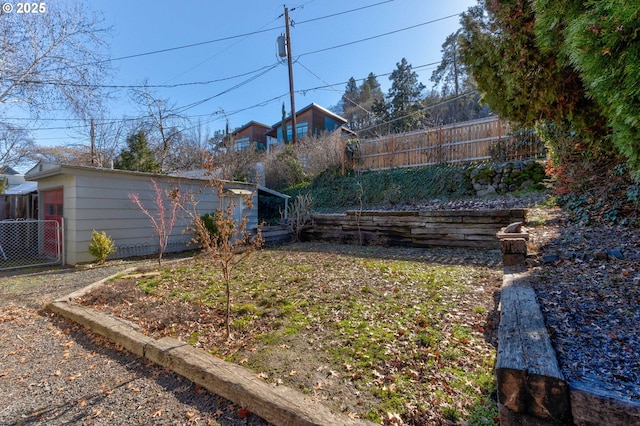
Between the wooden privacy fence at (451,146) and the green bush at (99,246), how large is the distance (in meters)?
9.19

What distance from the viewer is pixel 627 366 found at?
4.74ft

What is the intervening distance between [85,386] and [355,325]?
2236 millimetres

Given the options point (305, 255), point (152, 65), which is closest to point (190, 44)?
point (152, 65)

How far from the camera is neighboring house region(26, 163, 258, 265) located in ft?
22.1

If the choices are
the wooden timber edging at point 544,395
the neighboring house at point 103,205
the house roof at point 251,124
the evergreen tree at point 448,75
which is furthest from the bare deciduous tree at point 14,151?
the evergreen tree at point 448,75

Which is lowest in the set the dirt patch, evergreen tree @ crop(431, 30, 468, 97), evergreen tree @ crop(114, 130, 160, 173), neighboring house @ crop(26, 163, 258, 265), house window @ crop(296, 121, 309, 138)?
the dirt patch

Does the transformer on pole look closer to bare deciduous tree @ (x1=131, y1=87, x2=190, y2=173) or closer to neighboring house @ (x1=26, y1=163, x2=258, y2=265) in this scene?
bare deciduous tree @ (x1=131, y1=87, x2=190, y2=173)

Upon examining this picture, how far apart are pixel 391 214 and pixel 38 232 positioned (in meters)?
9.63

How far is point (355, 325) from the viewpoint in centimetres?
281

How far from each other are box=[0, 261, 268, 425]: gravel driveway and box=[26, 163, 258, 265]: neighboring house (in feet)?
10.7

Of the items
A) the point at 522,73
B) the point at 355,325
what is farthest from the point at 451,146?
the point at 355,325

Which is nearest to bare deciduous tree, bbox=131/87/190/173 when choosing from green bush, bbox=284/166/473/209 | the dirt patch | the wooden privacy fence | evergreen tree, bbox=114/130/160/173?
evergreen tree, bbox=114/130/160/173

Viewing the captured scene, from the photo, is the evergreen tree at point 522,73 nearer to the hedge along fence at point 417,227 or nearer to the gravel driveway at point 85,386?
the hedge along fence at point 417,227

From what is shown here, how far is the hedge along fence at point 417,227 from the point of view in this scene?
614cm
